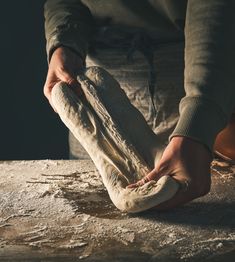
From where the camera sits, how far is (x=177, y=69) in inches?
51.4

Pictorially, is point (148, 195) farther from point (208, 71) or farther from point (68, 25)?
point (68, 25)

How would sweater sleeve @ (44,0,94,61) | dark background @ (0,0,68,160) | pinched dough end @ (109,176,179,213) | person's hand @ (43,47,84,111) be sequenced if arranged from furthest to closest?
dark background @ (0,0,68,160) → sweater sleeve @ (44,0,94,61) → person's hand @ (43,47,84,111) → pinched dough end @ (109,176,179,213)

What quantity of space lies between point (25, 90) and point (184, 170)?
1.55 meters

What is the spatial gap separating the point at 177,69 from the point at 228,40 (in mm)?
294

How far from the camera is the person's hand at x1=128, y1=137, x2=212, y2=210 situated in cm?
91

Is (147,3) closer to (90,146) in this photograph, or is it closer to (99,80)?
(99,80)

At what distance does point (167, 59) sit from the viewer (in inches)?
51.4

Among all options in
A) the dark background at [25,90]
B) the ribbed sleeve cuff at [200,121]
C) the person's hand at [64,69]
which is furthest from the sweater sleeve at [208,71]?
the dark background at [25,90]

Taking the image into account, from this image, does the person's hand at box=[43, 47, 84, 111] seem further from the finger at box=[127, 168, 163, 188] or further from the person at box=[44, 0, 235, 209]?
the finger at box=[127, 168, 163, 188]

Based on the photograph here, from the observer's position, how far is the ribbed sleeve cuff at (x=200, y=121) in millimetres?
942

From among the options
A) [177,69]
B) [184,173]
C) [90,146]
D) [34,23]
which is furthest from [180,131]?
[34,23]

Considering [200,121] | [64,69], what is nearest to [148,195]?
[200,121]

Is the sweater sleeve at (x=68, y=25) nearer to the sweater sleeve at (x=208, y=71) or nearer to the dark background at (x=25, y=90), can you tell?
the sweater sleeve at (x=208, y=71)

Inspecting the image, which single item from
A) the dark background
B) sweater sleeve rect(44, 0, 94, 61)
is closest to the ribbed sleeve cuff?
sweater sleeve rect(44, 0, 94, 61)
